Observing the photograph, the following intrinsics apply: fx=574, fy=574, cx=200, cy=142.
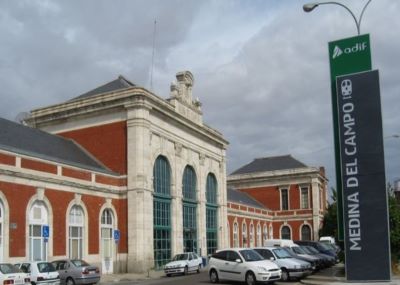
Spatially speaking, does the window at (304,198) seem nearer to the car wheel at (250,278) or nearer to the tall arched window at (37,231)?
the tall arched window at (37,231)

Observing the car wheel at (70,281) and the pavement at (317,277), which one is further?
the car wheel at (70,281)

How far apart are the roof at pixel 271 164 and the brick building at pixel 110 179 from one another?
34.1 metres

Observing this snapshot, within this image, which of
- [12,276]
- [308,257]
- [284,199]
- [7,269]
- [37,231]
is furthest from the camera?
[284,199]

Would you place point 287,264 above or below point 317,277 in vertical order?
above

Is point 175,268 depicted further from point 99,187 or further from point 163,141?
point 163,141

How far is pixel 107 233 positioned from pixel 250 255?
15.0 m

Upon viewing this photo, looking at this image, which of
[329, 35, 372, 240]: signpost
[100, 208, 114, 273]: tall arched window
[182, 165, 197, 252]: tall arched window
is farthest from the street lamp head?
[182, 165, 197, 252]: tall arched window

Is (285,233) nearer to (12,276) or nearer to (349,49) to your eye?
(349,49)

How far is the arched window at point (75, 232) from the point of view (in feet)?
112

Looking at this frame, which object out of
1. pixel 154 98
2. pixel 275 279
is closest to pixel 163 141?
pixel 154 98

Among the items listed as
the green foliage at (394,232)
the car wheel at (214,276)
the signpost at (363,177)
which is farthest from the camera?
the green foliage at (394,232)

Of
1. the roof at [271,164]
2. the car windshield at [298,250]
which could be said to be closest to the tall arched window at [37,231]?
the car windshield at [298,250]

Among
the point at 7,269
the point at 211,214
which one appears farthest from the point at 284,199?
the point at 7,269

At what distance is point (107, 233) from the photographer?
125 feet
